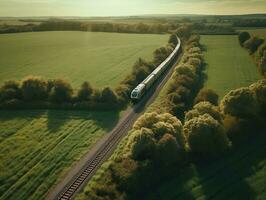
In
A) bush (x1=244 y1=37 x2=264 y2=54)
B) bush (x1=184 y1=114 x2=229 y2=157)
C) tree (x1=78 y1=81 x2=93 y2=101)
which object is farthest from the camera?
bush (x1=244 y1=37 x2=264 y2=54)

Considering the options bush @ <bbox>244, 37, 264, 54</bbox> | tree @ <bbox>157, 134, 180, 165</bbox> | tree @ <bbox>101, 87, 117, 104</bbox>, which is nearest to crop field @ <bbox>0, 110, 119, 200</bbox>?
tree @ <bbox>101, 87, 117, 104</bbox>

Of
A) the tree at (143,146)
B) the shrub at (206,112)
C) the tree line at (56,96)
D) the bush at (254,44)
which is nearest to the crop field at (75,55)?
the tree line at (56,96)

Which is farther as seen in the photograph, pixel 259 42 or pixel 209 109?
pixel 259 42

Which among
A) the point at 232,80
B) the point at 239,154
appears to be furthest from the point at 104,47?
the point at 239,154

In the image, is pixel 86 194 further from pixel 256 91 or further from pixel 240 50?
pixel 240 50

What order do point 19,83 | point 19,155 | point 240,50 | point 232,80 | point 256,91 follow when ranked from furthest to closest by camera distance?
point 240,50 < point 232,80 < point 19,83 < point 256,91 < point 19,155

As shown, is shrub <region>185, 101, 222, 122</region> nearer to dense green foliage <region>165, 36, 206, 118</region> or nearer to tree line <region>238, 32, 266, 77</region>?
dense green foliage <region>165, 36, 206, 118</region>
